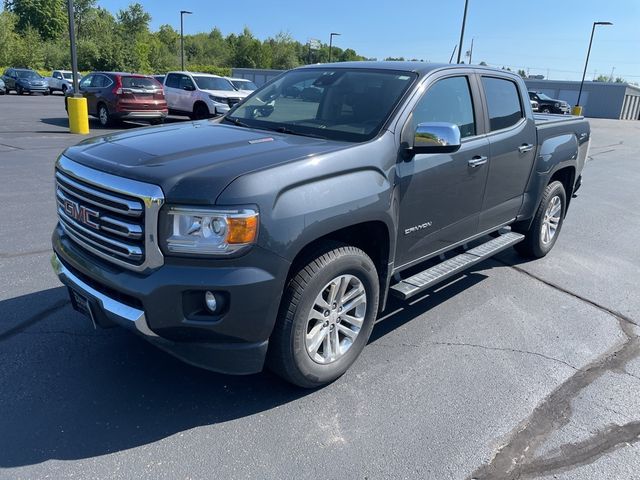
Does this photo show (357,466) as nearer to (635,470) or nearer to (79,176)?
(635,470)

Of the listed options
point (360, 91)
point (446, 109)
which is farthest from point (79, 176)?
point (446, 109)

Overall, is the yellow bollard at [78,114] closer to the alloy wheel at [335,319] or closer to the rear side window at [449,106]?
the rear side window at [449,106]

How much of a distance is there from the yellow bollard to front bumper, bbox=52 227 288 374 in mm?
13464

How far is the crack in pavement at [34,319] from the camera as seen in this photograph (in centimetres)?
370

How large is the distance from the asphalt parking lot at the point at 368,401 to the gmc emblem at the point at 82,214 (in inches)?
38.9

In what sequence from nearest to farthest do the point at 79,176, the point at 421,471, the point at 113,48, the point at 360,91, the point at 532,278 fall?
the point at 421,471 < the point at 79,176 < the point at 360,91 < the point at 532,278 < the point at 113,48

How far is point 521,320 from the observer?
4.40 meters

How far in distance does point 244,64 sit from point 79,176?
267 feet

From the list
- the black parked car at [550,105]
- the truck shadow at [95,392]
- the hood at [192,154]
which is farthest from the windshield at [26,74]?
the hood at [192,154]

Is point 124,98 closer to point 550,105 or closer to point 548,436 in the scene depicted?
point 548,436

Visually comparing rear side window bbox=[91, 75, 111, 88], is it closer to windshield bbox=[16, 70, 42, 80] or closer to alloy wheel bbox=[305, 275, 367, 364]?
alloy wheel bbox=[305, 275, 367, 364]

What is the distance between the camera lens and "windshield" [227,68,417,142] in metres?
3.58

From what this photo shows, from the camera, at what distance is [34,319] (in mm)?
3916

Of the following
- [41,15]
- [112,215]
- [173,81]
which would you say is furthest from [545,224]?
[41,15]
